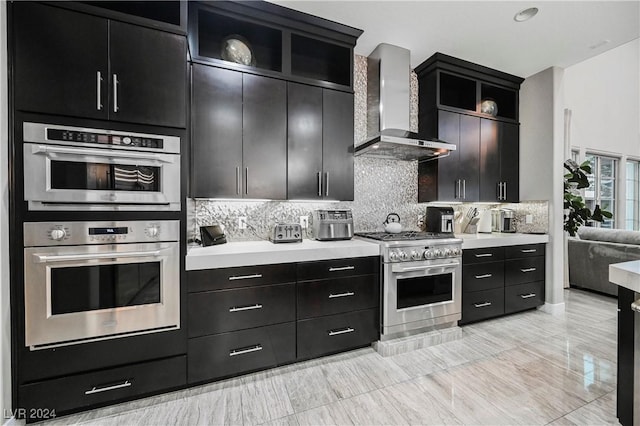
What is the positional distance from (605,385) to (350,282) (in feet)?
6.20

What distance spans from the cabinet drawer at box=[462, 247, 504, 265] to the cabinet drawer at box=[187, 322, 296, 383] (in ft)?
6.25

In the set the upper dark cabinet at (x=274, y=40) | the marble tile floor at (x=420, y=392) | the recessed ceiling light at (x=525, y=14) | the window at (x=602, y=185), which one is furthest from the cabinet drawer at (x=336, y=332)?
the window at (x=602, y=185)

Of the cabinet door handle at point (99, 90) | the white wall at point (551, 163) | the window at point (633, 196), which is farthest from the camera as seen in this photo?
the window at point (633, 196)

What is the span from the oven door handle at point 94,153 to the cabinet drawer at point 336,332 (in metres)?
1.53

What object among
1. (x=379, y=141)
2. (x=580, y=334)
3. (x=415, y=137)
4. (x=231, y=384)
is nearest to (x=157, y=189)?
(x=231, y=384)

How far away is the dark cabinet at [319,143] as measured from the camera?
2.52 m

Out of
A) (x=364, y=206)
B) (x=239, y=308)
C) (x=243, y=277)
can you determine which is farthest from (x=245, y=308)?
(x=364, y=206)

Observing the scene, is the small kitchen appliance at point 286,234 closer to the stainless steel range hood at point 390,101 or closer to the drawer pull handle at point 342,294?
the drawer pull handle at point 342,294

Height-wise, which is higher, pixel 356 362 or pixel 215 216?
pixel 215 216

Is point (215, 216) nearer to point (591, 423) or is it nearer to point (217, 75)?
point (217, 75)

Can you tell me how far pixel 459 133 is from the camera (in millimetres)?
3303

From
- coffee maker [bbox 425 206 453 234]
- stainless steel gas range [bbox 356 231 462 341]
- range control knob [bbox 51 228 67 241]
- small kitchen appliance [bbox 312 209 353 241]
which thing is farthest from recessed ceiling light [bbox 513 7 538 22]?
range control knob [bbox 51 228 67 241]

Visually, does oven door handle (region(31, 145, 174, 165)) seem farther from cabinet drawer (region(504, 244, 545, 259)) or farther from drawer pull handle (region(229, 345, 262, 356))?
cabinet drawer (region(504, 244, 545, 259))

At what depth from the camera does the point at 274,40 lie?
8.87 ft
